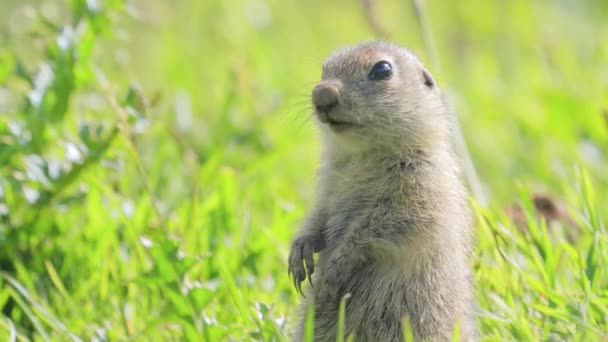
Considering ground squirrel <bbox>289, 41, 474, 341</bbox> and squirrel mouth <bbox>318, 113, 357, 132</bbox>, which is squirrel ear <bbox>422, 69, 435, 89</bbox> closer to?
ground squirrel <bbox>289, 41, 474, 341</bbox>

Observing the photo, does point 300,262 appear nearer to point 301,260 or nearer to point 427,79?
point 301,260

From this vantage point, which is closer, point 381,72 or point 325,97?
point 325,97

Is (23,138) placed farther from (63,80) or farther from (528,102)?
(528,102)

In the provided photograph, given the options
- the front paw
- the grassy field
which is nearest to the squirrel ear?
the grassy field

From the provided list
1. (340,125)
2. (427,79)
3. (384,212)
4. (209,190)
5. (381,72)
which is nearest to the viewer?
(384,212)

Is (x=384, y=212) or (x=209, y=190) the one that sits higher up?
(x=384, y=212)

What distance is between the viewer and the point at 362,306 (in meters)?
3.41

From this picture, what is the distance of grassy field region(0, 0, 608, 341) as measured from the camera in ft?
11.8

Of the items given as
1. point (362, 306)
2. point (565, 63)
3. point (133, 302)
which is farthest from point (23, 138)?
point (565, 63)

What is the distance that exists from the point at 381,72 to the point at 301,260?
88 cm

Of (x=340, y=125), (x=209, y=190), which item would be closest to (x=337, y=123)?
(x=340, y=125)

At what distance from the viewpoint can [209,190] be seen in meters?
5.33

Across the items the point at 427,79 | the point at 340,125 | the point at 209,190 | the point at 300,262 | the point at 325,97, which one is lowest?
the point at 209,190

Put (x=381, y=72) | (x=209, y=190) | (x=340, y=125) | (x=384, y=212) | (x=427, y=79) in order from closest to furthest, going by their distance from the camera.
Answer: (x=384, y=212)
(x=340, y=125)
(x=381, y=72)
(x=427, y=79)
(x=209, y=190)
